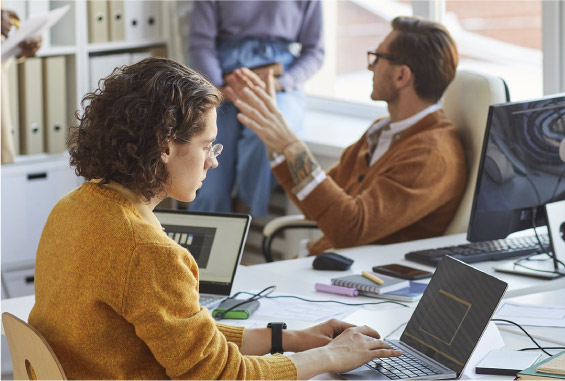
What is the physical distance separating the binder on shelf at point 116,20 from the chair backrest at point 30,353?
9.02 feet

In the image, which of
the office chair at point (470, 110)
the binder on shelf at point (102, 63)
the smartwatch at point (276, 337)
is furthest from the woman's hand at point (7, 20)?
the smartwatch at point (276, 337)

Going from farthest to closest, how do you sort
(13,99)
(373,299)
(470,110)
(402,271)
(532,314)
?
(13,99), (470,110), (402,271), (373,299), (532,314)

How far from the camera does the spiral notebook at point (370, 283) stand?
2.00m

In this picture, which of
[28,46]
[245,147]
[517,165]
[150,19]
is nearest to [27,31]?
[28,46]

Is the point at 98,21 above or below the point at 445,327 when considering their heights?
above

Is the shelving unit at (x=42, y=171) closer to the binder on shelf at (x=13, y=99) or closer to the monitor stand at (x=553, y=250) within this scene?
the binder on shelf at (x=13, y=99)

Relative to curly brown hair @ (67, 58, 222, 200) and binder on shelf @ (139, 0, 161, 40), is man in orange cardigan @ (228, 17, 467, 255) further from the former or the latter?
binder on shelf @ (139, 0, 161, 40)

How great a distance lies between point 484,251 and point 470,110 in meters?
0.55

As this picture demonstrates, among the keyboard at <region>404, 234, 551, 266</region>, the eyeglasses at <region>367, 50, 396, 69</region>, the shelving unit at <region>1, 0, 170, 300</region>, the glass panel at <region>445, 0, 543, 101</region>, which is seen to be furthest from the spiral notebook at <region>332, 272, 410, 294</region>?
the shelving unit at <region>1, 0, 170, 300</region>

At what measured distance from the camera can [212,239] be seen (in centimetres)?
205

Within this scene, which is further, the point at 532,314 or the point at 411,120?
the point at 411,120

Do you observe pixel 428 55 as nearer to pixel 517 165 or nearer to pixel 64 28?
pixel 517 165

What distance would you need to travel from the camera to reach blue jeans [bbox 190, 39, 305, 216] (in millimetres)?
3842

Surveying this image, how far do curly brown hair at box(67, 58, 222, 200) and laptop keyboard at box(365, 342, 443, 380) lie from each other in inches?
20.1
